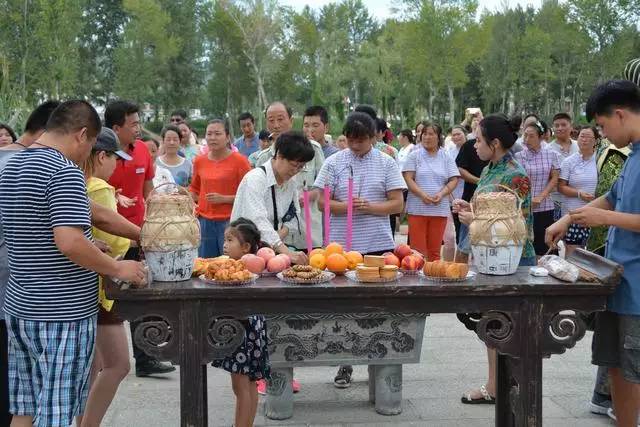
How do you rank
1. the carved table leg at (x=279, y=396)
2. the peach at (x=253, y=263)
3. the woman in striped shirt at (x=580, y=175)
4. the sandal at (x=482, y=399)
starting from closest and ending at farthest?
the peach at (x=253, y=263) < the carved table leg at (x=279, y=396) < the sandal at (x=482, y=399) < the woman in striped shirt at (x=580, y=175)

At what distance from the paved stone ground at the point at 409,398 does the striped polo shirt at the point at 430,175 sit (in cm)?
200

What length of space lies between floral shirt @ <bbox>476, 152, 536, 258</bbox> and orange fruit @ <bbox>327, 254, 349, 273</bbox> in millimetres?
1128

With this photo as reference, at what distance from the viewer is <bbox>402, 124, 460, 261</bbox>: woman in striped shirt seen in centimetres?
747

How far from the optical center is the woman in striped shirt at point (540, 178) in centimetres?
731

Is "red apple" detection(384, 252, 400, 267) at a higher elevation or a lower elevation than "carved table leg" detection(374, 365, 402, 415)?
higher

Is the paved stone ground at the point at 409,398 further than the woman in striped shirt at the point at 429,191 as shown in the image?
No

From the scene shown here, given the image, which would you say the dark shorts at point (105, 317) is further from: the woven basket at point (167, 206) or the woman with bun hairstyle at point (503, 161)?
the woman with bun hairstyle at point (503, 161)

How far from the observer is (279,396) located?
4371 millimetres

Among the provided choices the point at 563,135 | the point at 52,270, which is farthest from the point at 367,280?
the point at 563,135

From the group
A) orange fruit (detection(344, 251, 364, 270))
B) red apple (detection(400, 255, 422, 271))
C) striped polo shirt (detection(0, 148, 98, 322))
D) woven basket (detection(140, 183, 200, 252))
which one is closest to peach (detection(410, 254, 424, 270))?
red apple (detection(400, 255, 422, 271))

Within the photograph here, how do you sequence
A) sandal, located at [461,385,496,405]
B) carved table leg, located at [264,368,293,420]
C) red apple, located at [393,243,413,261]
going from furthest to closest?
sandal, located at [461,385,496,405] < carved table leg, located at [264,368,293,420] < red apple, located at [393,243,413,261]

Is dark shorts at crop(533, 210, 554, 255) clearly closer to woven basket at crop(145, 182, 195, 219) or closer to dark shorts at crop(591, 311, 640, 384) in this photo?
dark shorts at crop(591, 311, 640, 384)

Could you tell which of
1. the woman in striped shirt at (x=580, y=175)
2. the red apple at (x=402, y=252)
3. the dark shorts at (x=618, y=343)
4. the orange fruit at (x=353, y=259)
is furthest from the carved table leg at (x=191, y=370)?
the woman in striped shirt at (x=580, y=175)

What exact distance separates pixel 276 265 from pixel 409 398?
1831mm
